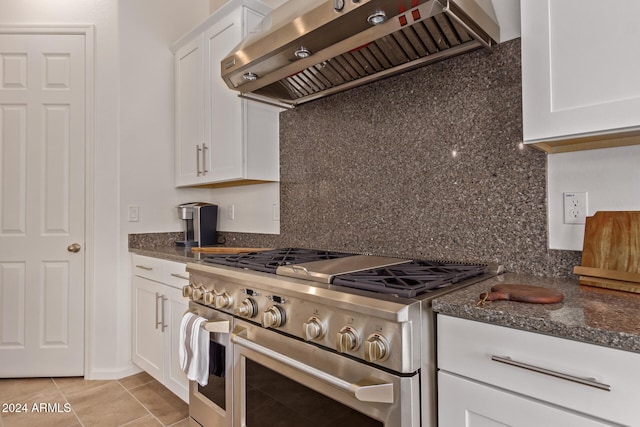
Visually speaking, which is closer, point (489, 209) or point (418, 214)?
point (489, 209)

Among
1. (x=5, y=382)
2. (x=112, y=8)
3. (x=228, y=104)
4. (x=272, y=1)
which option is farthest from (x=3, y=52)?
(x=5, y=382)

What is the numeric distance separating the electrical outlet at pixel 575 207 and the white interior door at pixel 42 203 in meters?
2.99

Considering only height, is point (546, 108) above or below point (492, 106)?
below

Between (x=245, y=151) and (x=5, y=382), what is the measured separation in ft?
7.98

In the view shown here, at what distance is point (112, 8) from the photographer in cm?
275

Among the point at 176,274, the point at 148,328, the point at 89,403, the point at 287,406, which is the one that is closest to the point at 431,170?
the point at 287,406

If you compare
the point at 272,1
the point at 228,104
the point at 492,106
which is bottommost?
the point at 492,106

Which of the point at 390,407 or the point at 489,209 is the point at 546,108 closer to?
the point at 489,209

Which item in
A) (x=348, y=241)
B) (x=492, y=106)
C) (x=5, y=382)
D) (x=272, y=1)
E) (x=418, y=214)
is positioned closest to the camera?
(x=492, y=106)

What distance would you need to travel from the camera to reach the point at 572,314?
873 millimetres

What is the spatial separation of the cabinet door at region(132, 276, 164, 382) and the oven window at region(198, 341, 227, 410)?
786 mm

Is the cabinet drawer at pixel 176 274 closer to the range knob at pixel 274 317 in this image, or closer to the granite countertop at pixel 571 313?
the range knob at pixel 274 317

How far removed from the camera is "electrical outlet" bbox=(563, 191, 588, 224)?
129 centimetres

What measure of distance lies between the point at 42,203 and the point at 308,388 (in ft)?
8.54
